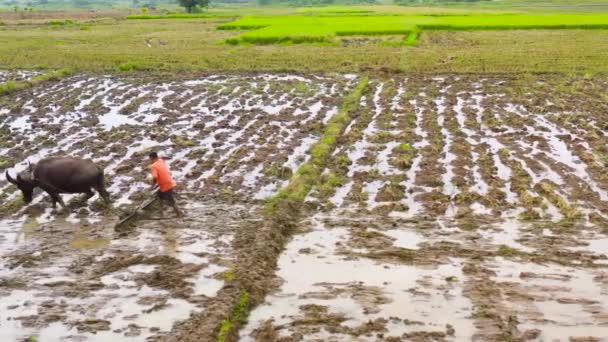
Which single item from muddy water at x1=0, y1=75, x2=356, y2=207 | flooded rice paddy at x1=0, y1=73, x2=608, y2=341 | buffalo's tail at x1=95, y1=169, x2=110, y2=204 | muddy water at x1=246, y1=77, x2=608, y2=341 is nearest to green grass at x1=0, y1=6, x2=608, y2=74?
muddy water at x1=0, y1=75, x2=356, y2=207

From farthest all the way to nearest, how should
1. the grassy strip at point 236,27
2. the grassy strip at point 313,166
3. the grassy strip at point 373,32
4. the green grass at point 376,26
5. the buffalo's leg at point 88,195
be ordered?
the grassy strip at point 236,27
the grassy strip at point 373,32
the green grass at point 376,26
the buffalo's leg at point 88,195
the grassy strip at point 313,166

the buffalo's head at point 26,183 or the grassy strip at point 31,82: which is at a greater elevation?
the grassy strip at point 31,82

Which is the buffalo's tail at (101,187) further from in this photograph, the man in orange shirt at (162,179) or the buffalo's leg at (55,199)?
the man in orange shirt at (162,179)

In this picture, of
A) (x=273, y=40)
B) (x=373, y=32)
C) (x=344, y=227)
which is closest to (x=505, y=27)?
(x=373, y=32)

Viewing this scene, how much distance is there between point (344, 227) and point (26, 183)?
17.6 feet

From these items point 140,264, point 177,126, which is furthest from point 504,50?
point 140,264

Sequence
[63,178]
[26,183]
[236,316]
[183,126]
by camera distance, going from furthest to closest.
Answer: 1. [183,126]
2. [26,183]
3. [63,178]
4. [236,316]

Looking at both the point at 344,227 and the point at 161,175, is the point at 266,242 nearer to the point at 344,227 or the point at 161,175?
the point at 344,227

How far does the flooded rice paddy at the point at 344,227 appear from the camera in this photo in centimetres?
712

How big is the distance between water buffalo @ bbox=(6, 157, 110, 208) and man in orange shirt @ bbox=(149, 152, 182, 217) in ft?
4.36

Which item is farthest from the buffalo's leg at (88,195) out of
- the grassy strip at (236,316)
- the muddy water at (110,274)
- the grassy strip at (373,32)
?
the grassy strip at (373,32)

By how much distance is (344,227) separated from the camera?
379 inches

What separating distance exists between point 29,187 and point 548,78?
56.2 feet

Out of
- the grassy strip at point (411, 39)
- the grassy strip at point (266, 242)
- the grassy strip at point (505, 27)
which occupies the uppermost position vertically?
the grassy strip at point (505, 27)
